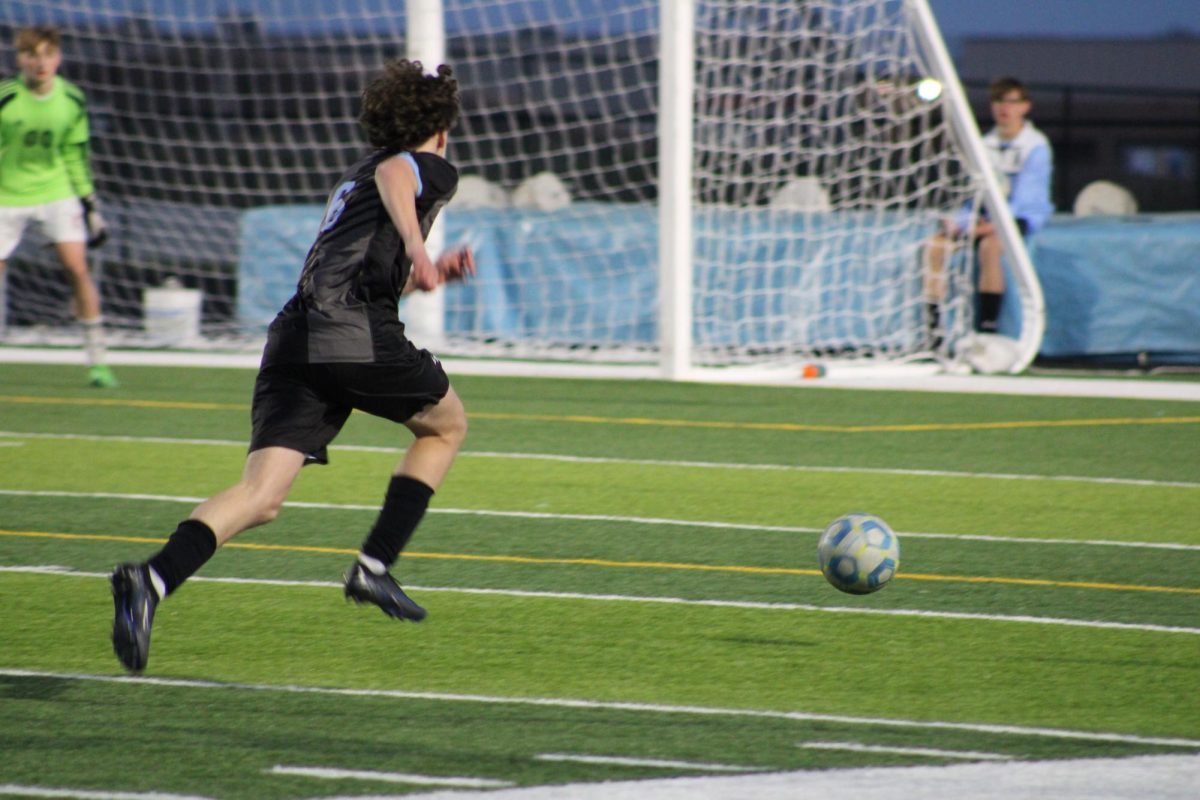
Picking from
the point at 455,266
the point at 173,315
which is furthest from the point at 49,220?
the point at 455,266

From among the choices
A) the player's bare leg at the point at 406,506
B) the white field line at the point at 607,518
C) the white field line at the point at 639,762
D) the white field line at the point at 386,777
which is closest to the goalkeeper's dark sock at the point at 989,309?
the white field line at the point at 607,518

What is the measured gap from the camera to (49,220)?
1265 centimetres

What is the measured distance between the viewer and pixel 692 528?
316 inches

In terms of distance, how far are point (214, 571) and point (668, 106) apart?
23.2 feet

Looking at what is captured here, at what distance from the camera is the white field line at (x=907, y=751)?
14.8ft

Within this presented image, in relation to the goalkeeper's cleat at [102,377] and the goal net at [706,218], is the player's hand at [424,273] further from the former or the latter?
the goalkeeper's cleat at [102,377]

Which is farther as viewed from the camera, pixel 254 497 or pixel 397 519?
pixel 397 519

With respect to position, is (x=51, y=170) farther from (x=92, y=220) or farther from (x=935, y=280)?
(x=935, y=280)

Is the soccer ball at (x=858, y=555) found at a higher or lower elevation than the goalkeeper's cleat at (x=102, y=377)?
higher

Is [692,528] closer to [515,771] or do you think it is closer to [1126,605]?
[1126,605]

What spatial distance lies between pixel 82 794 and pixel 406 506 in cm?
192

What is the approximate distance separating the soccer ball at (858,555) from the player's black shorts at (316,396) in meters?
1.53

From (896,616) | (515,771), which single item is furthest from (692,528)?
(515,771)

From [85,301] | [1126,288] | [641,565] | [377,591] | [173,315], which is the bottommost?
[173,315]
